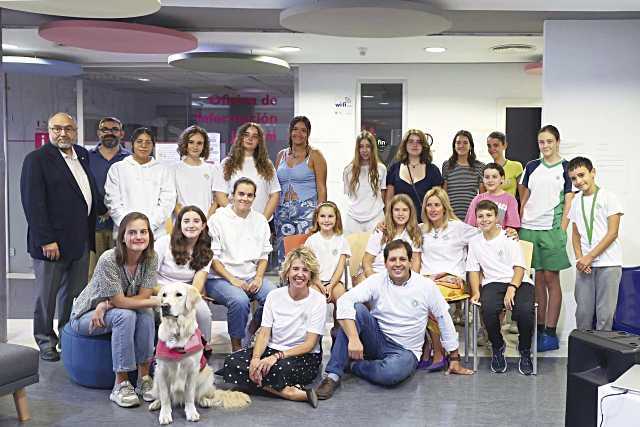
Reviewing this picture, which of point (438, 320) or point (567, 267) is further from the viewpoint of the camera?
point (567, 267)

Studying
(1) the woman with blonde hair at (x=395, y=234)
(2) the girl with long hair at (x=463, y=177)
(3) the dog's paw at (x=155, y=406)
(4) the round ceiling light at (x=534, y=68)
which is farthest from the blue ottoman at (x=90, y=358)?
(4) the round ceiling light at (x=534, y=68)

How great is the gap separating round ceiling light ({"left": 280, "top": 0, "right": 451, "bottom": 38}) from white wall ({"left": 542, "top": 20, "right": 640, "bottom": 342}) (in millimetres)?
983

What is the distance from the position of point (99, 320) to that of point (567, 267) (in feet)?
10.8

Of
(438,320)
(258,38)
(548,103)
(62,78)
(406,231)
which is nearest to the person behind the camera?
(438,320)

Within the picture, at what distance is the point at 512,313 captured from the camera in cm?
479

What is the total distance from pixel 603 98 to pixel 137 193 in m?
3.53

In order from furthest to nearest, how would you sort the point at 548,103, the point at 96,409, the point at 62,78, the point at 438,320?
1. the point at 62,78
2. the point at 548,103
3. the point at 438,320
4. the point at 96,409

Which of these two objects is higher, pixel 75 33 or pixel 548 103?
pixel 75 33

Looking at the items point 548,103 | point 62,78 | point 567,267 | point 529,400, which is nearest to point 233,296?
point 529,400

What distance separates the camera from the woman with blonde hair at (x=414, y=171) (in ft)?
18.2

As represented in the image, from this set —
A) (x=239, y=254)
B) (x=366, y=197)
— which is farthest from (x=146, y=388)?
(x=366, y=197)

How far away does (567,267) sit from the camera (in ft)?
17.4

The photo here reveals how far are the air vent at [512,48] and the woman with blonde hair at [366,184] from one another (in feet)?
8.39

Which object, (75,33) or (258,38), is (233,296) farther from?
(258,38)
